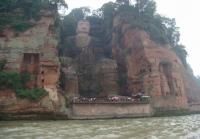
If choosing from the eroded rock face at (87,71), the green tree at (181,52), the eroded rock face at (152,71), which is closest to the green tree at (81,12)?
the eroded rock face at (87,71)

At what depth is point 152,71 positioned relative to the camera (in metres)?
41.1

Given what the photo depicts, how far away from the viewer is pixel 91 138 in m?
15.3

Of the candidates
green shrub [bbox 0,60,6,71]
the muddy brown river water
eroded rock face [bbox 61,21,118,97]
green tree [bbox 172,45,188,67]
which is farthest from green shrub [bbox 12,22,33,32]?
green tree [bbox 172,45,188,67]

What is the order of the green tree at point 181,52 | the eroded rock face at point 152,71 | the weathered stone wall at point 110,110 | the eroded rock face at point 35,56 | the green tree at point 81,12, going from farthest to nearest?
the green tree at point 81,12
the green tree at point 181,52
the eroded rock face at point 152,71
the weathered stone wall at point 110,110
the eroded rock face at point 35,56

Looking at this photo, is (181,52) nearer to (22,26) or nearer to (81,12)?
(81,12)

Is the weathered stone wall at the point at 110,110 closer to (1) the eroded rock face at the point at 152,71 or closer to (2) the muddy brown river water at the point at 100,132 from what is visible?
(1) the eroded rock face at the point at 152,71

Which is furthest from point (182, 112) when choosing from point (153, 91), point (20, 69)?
point (20, 69)

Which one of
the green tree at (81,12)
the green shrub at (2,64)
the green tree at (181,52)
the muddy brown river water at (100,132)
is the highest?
the green tree at (81,12)

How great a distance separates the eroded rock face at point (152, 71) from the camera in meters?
40.5

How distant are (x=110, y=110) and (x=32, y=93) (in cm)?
933

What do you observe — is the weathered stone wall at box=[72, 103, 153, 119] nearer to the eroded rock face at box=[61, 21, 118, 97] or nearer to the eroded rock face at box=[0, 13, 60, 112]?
the eroded rock face at box=[0, 13, 60, 112]

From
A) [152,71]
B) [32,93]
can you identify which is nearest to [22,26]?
[32,93]

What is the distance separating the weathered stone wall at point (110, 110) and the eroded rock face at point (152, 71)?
3080 mm

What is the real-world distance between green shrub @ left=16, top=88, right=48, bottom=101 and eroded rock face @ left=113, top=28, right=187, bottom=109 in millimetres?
14895
